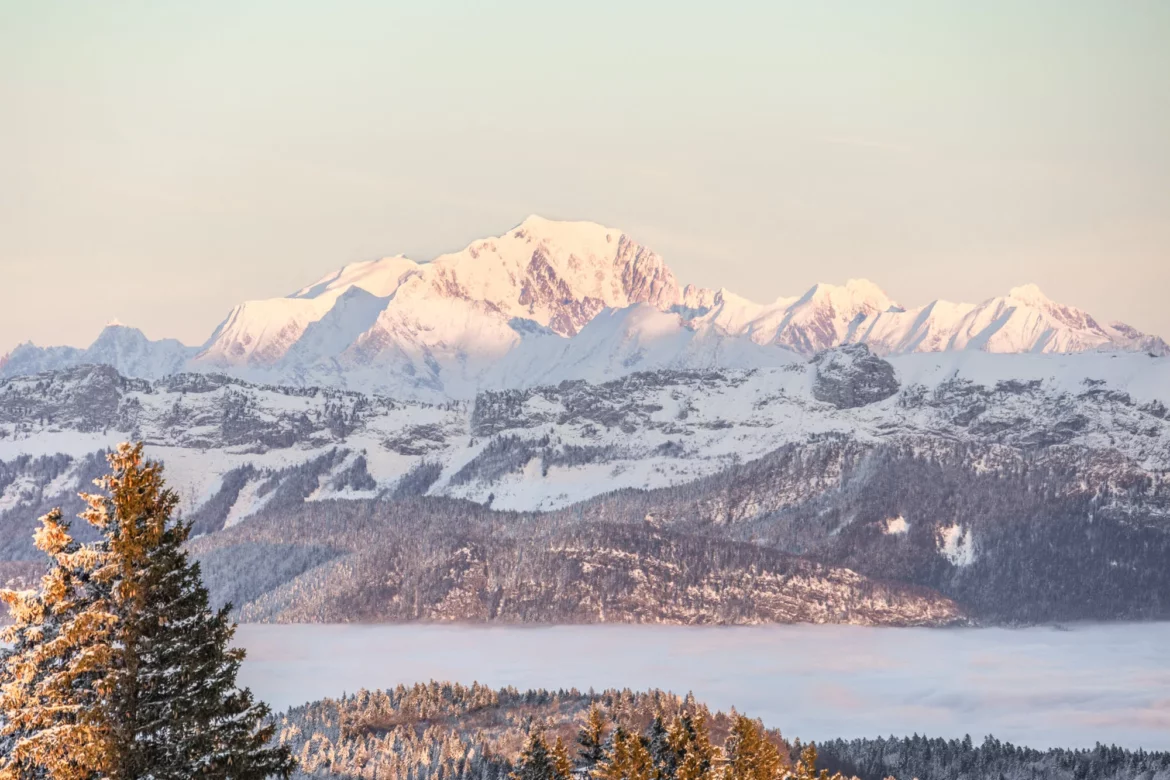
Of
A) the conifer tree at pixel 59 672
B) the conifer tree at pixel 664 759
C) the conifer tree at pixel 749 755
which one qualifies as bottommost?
the conifer tree at pixel 749 755

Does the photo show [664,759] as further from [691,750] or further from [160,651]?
[160,651]

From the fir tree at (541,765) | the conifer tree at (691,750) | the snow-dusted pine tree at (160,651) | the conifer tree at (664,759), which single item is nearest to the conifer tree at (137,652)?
the snow-dusted pine tree at (160,651)

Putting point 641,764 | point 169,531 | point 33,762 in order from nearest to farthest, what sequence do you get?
point 33,762
point 169,531
point 641,764

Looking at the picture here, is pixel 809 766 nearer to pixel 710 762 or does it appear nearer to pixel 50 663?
pixel 710 762

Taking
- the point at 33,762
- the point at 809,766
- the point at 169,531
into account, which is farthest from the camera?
the point at 809,766

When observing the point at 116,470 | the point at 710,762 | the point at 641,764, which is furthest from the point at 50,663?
the point at 710,762

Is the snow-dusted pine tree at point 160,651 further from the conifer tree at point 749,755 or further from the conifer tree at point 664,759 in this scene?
the conifer tree at point 749,755

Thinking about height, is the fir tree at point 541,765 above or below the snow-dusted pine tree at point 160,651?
below

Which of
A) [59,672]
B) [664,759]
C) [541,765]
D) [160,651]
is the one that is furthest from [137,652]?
[541,765]

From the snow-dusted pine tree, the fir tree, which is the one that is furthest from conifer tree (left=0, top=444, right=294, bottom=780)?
the fir tree

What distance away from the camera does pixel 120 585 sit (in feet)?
158

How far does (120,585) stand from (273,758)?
708cm

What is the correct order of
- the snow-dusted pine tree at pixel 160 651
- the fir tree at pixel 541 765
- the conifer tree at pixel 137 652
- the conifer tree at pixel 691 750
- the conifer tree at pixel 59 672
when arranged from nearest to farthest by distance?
the conifer tree at pixel 59 672 < the conifer tree at pixel 137 652 < the snow-dusted pine tree at pixel 160 651 < the conifer tree at pixel 691 750 < the fir tree at pixel 541 765

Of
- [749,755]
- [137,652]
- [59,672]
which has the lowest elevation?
[749,755]
